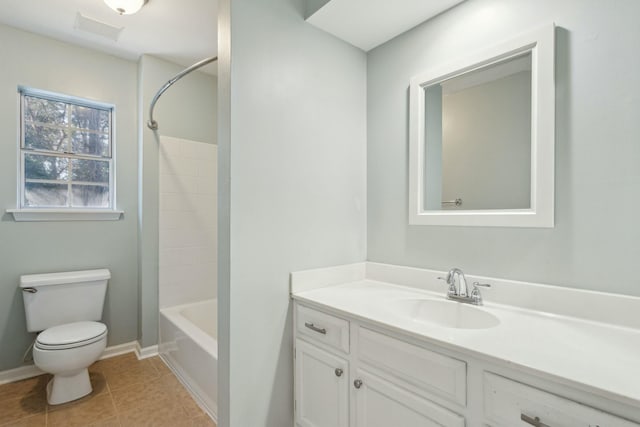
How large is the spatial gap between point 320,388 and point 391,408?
377mm

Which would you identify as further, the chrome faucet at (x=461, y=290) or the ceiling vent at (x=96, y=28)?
the ceiling vent at (x=96, y=28)

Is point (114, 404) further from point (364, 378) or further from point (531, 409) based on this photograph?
point (531, 409)

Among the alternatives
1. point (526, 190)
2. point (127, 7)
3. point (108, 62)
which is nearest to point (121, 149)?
point (108, 62)

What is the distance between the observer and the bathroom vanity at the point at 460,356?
28.7 inches

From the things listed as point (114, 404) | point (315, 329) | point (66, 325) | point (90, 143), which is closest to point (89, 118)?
point (90, 143)

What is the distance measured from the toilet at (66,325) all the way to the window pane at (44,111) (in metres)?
1.17

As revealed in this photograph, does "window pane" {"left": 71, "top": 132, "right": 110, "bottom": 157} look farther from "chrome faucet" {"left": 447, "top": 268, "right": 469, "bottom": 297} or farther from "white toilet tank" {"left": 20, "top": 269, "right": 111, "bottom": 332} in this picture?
"chrome faucet" {"left": 447, "top": 268, "right": 469, "bottom": 297}

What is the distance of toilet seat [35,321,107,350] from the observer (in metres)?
1.83

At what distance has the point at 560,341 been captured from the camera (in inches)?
35.8

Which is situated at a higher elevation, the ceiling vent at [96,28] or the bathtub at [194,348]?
the ceiling vent at [96,28]

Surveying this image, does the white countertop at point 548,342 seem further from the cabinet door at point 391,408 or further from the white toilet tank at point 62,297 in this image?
the white toilet tank at point 62,297

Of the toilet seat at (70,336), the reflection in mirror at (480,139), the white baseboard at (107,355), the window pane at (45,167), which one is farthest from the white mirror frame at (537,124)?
the window pane at (45,167)

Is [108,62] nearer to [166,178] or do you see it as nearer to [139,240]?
[166,178]

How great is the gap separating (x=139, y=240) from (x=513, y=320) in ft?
8.81
